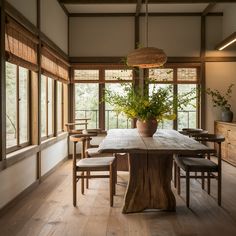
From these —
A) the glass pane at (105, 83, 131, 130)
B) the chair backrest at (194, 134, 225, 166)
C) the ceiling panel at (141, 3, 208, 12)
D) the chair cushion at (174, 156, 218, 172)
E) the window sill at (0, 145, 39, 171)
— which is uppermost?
the ceiling panel at (141, 3, 208, 12)

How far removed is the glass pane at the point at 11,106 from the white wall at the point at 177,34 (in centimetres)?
410

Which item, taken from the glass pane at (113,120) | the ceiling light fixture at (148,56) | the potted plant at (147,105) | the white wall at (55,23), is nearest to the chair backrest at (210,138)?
the potted plant at (147,105)

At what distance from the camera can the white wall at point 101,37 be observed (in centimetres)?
768

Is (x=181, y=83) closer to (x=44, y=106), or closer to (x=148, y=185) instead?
(x=44, y=106)

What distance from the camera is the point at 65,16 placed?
24.1 ft

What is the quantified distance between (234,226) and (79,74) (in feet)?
17.5

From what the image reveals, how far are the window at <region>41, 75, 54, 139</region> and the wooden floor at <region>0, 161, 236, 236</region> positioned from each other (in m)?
1.50

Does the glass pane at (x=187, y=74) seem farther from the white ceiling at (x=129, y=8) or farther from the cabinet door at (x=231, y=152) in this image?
the cabinet door at (x=231, y=152)

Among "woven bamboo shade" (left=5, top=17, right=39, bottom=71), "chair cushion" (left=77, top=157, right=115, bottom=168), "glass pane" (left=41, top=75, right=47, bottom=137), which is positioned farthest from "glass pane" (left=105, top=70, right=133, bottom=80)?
"chair cushion" (left=77, top=157, right=115, bottom=168)

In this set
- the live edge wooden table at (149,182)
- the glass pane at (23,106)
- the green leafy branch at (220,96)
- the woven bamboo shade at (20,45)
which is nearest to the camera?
the live edge wooden table at (149,182)

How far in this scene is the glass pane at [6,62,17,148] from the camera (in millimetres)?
4035

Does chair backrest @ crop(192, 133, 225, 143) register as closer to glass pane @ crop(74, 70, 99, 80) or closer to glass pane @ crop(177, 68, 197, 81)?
glass pane @ crop(177, 68, 197, 81)

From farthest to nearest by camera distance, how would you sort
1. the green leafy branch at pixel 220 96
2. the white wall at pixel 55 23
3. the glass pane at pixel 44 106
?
the green leafy branch at pixel 220 96
the glass pane at pixel 44 106
the white wall at pixel 55 23

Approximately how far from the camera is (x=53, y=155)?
603 cm
